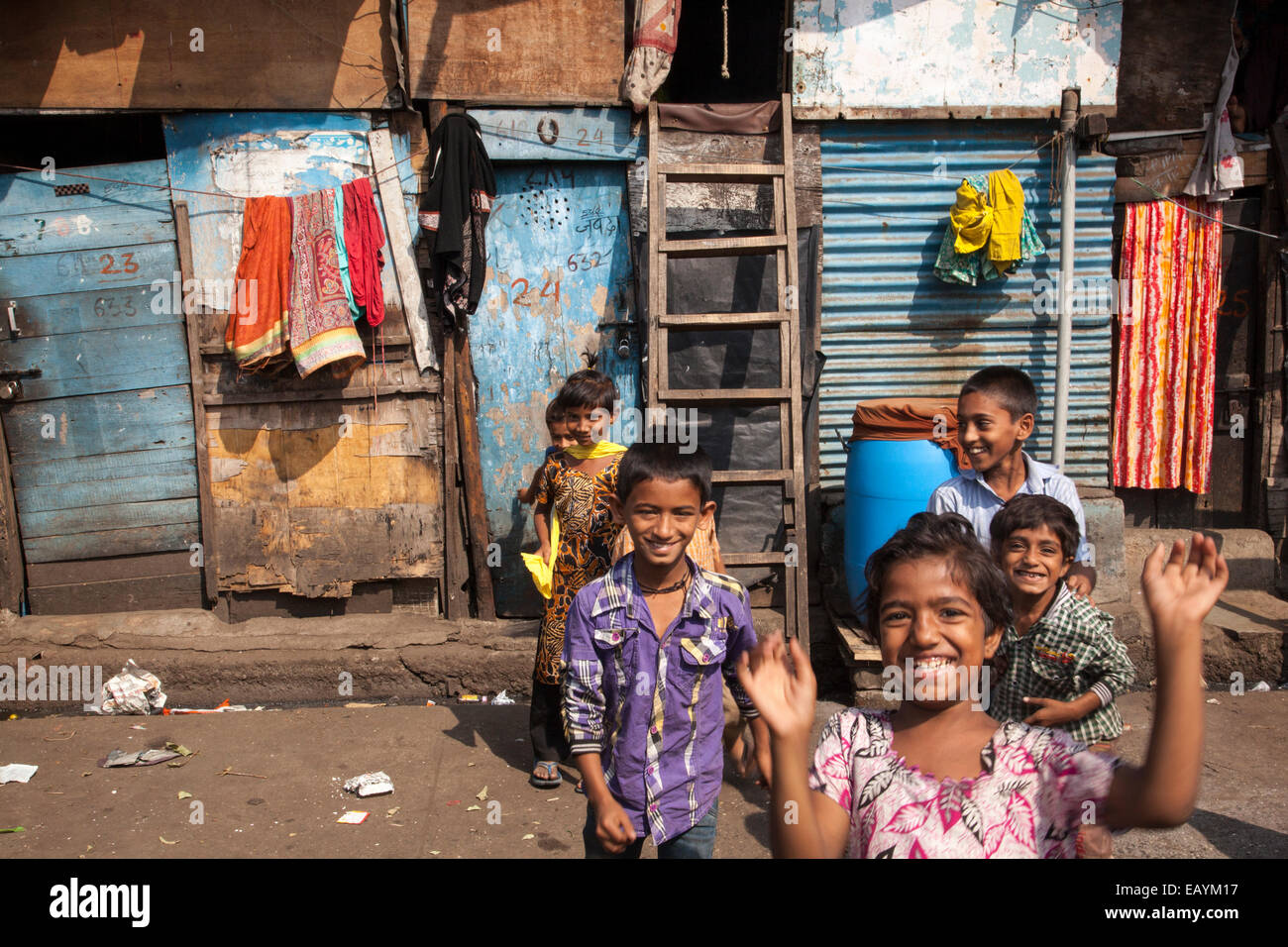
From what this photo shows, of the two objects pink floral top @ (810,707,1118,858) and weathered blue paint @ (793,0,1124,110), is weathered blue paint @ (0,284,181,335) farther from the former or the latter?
pink floral top @ (810,707,1118,858)

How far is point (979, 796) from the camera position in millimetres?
1522

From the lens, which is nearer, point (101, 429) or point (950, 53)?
point (950, 53)

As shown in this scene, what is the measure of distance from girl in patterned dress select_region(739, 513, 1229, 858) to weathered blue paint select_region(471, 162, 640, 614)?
3.80m

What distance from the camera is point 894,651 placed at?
5.19 feet

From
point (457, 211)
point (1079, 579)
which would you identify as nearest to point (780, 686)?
point (1079, 579)

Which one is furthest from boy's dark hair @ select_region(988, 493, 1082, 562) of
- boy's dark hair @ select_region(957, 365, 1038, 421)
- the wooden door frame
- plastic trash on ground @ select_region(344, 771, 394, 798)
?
the wooden door frame

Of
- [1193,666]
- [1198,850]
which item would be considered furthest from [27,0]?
[1198,850]

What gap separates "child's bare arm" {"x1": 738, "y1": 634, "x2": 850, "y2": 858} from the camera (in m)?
1.37

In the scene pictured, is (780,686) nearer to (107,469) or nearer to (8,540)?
(107,469)

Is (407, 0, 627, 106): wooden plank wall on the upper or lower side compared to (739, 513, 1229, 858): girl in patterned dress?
upper

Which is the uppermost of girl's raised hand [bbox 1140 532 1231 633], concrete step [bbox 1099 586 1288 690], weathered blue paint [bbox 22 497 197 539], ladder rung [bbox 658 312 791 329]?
ladder rung [bbox 658 312 791 329]

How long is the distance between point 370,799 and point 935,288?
4.11 m

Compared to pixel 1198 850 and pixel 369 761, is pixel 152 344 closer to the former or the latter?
pixel 369 761

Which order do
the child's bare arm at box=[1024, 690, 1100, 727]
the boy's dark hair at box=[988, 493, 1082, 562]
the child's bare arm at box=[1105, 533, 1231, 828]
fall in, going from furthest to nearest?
the boy's dark hair at box=[988, 493, 1082, 562] < the child's bare arm at box=[1024, 690, 1100, 727] < the child's bare arm at box=[1105, 533, 1231, 828]
